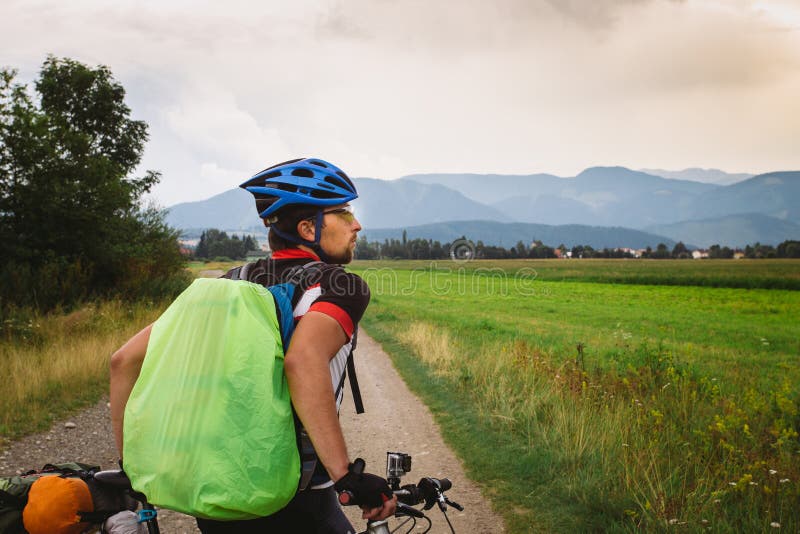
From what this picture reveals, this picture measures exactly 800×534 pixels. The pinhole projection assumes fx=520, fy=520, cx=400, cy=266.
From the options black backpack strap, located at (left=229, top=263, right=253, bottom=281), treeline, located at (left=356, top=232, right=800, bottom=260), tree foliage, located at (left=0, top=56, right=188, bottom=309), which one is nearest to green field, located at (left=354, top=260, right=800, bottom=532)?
black backpack strap, located at (left=229, top=263, right=253, bottom=281)

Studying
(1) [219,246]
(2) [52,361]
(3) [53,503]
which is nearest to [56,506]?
(3) [53,503]

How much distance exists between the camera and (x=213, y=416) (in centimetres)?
140

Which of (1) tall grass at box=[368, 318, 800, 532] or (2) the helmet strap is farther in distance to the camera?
(1) tall grass at box=[368, 318, 800, 532]

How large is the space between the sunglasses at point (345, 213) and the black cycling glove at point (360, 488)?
890 millimetres

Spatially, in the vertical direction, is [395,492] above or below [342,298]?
below

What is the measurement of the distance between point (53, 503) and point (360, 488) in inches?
35.9

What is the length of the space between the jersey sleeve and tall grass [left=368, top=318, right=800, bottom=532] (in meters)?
3.22

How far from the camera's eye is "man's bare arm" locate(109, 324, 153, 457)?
165cm

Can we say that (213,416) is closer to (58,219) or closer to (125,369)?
(125,369)

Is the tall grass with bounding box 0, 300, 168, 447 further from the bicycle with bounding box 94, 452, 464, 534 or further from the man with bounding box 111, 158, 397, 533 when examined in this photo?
the man with bounding box 111, 158, 397, 533

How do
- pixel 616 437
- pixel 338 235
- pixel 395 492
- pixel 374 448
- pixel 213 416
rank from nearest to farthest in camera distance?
pixel 213 416, pixel 395 492, pixel 338 235, pixel 616 437, pixel 374 448

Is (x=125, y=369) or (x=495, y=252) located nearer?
(x=125, y=369)

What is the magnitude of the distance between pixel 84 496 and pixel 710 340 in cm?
2172

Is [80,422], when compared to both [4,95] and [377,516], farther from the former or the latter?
[4,95]
